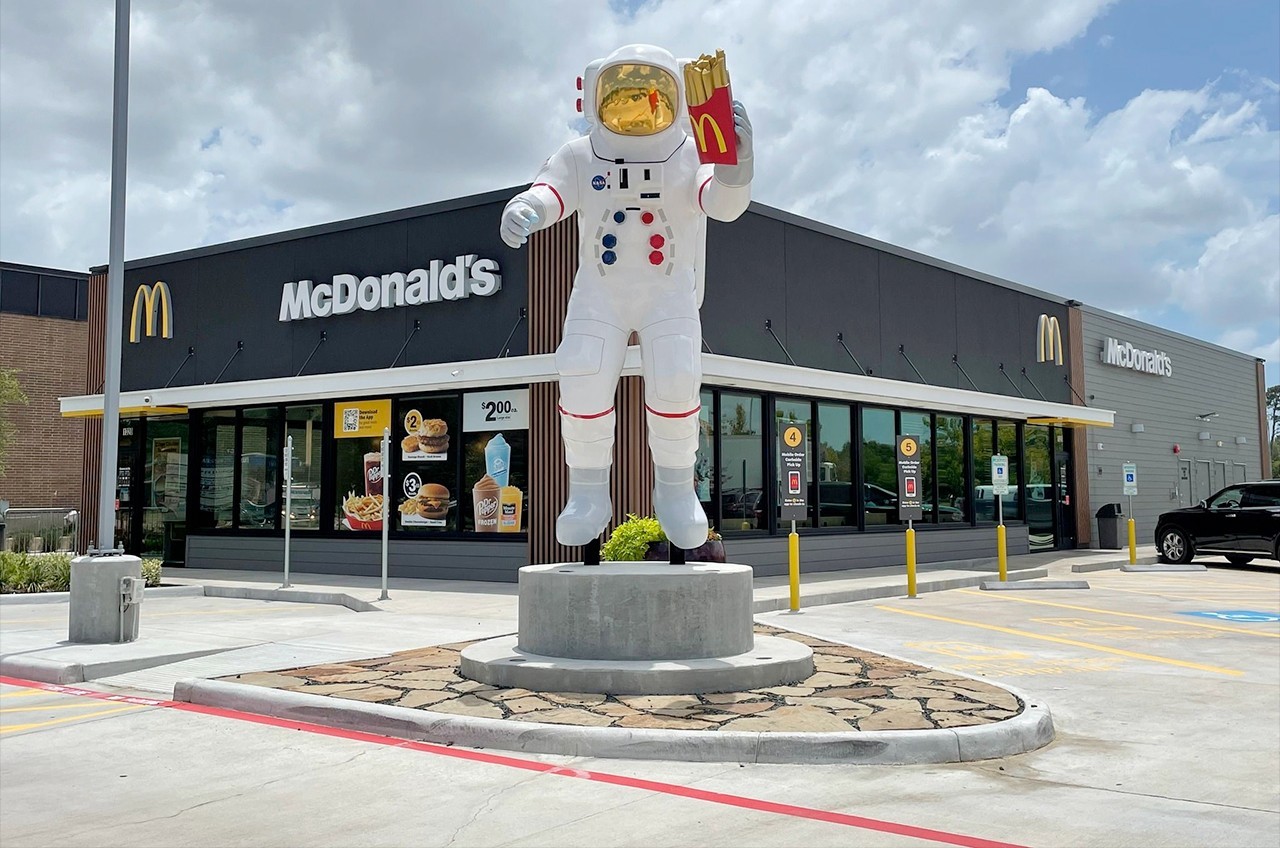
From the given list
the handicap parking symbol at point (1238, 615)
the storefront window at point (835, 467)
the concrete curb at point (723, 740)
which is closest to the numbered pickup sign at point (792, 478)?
A: the storefront window at point (835, 467)

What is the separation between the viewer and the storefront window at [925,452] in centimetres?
2205

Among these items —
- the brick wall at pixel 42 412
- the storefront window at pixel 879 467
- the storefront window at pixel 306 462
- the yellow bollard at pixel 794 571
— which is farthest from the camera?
the brick wall at pixel 42 412

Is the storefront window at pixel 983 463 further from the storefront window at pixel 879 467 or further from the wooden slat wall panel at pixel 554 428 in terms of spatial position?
the wooden slat wall panel at pixel 554 428

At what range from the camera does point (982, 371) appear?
2392 centimetres

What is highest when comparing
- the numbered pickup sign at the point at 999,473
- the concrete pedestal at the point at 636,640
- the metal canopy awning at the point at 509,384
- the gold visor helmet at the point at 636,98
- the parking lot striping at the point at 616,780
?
the gold visor helmet at the point at 636,98

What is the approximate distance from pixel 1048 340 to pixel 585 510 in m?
20.5

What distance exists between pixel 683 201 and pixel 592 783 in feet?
15.6

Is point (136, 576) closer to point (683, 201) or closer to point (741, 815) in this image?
point (683, 201)

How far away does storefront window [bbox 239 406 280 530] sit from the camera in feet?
68.4

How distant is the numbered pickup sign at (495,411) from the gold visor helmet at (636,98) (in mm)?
9165

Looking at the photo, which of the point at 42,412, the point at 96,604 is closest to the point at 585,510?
the point at 96,604

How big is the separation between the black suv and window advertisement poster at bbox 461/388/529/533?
47.5 feet

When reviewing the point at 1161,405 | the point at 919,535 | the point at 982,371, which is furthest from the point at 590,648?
the point at 1161,405

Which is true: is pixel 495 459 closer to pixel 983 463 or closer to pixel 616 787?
pixel 983 463
